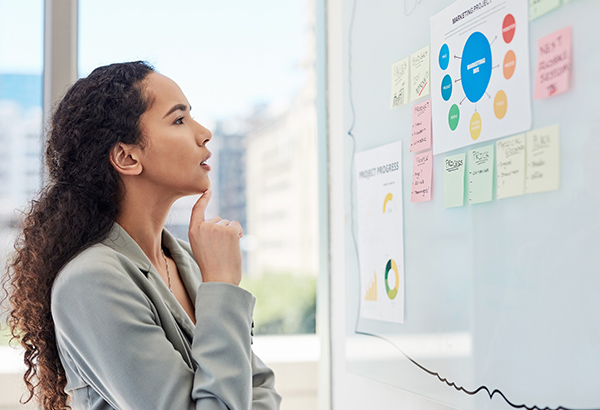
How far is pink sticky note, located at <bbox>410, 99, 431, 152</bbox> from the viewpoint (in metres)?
1.32

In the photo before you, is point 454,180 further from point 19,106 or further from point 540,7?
point 19,106

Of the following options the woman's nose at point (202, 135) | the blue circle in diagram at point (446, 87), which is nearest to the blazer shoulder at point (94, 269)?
the woman's nose at point (202, 135)

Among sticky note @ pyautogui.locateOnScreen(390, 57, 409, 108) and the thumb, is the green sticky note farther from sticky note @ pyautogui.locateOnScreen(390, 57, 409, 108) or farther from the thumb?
the thumb

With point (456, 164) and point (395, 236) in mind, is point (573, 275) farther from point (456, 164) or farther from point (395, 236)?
point (395, 236)

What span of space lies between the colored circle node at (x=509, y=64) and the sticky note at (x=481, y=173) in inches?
5.0

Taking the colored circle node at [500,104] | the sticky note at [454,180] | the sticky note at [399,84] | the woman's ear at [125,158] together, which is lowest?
the sticky note at [454,180]

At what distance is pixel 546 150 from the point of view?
976 mm

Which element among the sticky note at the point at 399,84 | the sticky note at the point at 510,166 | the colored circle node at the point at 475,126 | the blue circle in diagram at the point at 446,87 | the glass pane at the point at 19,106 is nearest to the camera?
the sticky note at the point at 510,166

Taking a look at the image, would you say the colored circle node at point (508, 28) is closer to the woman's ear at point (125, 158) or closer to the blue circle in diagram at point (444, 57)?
the blue circle in diagram at point (444, 57)

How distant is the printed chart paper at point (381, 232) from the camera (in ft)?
4.76

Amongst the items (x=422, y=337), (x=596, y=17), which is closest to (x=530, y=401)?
(x=422, y=337)

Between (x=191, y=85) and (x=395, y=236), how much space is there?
5.25 feet

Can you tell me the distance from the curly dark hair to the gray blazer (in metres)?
0.08

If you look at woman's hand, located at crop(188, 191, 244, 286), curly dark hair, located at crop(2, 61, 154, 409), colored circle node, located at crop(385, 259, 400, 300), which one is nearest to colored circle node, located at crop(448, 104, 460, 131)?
colored circle node, located at crop(385, 259, 400, 300)
